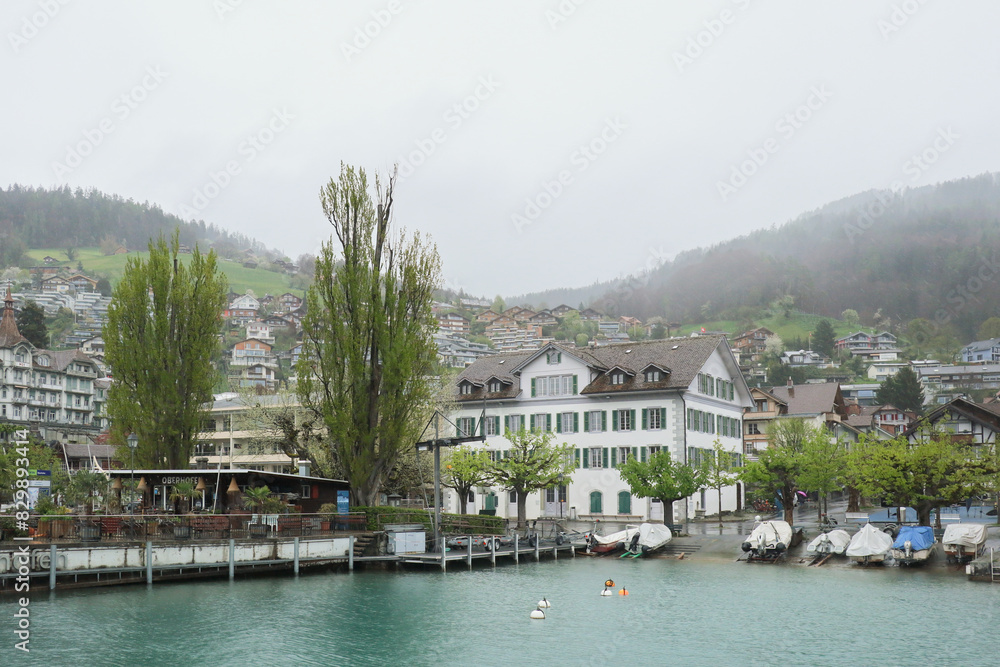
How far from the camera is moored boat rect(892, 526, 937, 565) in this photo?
40.7 meters

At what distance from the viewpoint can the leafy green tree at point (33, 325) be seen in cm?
12000

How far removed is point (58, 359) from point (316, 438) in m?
73.3

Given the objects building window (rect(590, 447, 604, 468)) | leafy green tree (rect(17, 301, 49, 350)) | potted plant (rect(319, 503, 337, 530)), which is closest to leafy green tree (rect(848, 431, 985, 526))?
building window (rect(590, 447, 604, 468))

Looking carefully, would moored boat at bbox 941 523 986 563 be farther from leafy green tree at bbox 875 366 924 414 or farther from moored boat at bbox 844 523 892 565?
leafy green tree at bbox 875 366 924 414

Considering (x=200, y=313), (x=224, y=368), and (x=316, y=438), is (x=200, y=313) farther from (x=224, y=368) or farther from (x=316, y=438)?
(x=224, y=368)

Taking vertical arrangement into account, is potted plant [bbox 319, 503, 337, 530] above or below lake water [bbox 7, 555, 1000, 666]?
above

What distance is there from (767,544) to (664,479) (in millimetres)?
7999

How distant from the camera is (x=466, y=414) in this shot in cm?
6744

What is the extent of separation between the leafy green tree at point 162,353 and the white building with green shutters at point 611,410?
18.7 meters

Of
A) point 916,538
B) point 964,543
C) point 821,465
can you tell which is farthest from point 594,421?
point 964,543

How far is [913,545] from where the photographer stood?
134 ft

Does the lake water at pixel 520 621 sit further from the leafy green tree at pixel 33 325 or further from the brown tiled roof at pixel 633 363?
the leafy green tree at pixel 33 325

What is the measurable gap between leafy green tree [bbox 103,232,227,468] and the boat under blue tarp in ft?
103

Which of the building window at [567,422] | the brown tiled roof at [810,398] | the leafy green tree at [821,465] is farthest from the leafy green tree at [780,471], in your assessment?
the brown tiled roof at [810,398]
